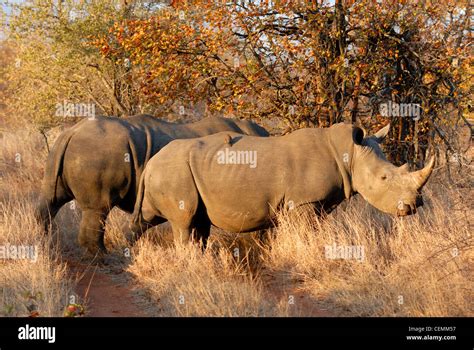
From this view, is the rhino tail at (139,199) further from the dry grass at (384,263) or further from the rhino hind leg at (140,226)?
the dry grass at (384,263)

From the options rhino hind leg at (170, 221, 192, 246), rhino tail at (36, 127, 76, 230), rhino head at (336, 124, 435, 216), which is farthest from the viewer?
rhino tail at (36, 127, 76, 230)

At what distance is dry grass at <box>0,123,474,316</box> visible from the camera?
6188 millimetres

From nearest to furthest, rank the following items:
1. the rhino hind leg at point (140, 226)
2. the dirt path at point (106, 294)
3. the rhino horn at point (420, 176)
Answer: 1. the dirt path at point (106, 294)
2. the rhino horn at point (420, 176)
3. the rhino hind leg at point (140, 226)

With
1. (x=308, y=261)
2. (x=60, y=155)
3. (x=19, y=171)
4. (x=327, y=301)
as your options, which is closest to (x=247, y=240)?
(x=308, y=261)

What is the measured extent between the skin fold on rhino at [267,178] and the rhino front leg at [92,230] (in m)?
0.94

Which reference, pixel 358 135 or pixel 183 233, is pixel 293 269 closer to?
pixel 183 233

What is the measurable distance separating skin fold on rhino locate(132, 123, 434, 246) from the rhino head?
0.01 metres

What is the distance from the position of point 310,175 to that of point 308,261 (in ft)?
3.25

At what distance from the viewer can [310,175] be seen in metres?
7.70

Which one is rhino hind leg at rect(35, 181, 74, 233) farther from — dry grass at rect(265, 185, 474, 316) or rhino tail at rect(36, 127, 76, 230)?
dry grass at rect(265, 185, 474, 316)

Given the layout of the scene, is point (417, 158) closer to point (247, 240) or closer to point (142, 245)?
point (247, 240)

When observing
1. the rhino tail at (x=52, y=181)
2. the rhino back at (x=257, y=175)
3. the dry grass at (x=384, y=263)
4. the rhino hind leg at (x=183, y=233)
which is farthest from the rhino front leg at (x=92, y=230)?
the dry grass at (x=384, y=263)

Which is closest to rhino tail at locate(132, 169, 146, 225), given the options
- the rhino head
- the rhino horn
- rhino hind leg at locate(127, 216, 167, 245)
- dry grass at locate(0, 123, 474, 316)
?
rhino hind leg at locate(127, 216, 167, 245)

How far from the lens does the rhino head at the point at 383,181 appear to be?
780 cm
